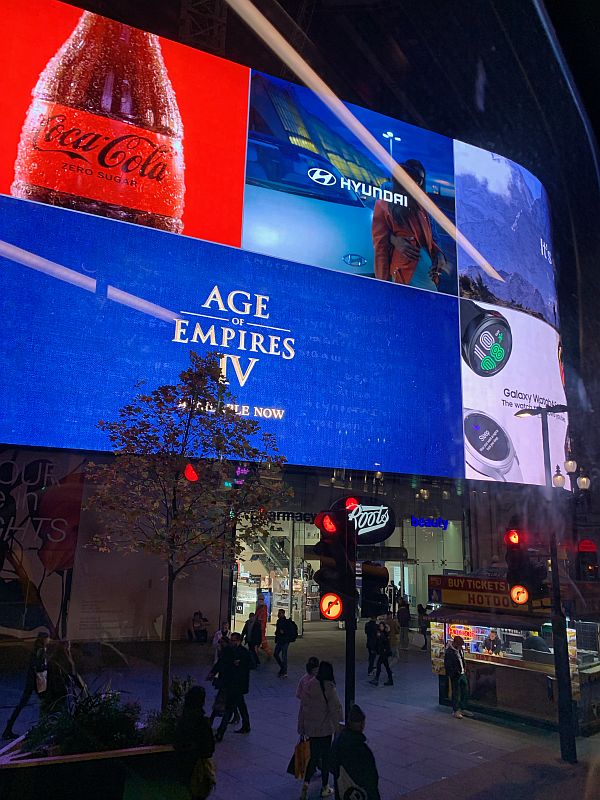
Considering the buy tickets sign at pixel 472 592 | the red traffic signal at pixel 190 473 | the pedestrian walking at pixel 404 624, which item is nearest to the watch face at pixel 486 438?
the pedestrian walking at pixel 404 624

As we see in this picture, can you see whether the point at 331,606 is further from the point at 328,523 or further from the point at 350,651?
the point at 328,523

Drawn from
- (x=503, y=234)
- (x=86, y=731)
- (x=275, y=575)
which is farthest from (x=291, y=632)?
(x=503, y=234)

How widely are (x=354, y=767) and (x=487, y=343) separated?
21.9m

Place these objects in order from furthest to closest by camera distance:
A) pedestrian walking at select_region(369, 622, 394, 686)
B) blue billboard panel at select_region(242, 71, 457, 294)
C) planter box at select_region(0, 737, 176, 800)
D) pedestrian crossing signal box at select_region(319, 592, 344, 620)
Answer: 1. blue billboard panel at select_region(242, 71, 457, 294)
2. pedestrian walking at select_region(369, 622, 394, 686)
3. pedestrian crossing signal box at select_region(319, 592, 344, 620)
4. planter box at select_region(0, 737, 176, 800)

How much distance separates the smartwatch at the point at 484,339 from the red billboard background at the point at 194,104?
32.5 feet

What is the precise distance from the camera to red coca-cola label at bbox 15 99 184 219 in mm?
18266

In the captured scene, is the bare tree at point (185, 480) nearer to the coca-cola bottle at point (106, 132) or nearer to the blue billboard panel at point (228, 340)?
the blue billboard panel at point (228, 340)

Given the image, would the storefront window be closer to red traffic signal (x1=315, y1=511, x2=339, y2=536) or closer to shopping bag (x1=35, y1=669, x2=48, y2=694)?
shopping bag (x1=35, y1=669, x2=48, y2=694)

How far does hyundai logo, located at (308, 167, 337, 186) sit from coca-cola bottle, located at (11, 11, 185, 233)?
492cm

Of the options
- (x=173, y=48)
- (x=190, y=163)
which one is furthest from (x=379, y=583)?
(x=173, y=48)

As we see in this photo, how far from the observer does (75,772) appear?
5633 millimetres

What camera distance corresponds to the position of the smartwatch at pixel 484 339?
80.4 ft

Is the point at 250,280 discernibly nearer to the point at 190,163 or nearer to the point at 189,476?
the point at 190,163

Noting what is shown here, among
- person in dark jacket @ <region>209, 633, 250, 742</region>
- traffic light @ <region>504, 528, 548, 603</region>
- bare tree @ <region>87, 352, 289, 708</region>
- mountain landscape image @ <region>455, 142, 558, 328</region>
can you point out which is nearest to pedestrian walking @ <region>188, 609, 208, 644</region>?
bare tree @ <region>87, 352, 289, 708</region>
